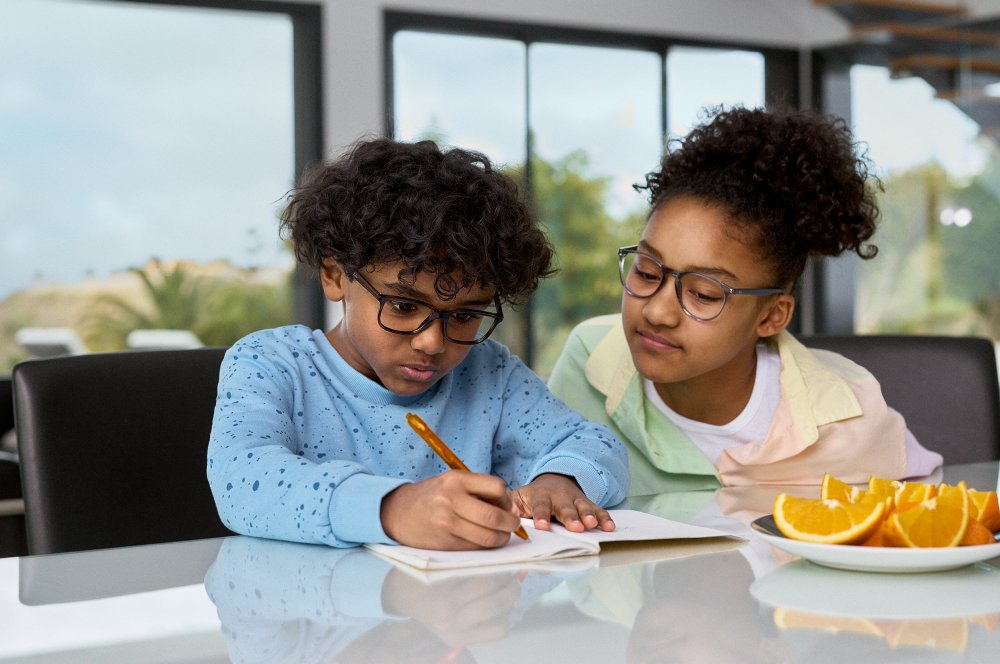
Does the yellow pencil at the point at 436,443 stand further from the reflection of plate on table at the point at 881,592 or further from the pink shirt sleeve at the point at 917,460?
the pink shirt sleeve at the point at 917,460

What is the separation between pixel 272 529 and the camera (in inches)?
41.5

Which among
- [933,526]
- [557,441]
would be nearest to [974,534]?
[933,526]

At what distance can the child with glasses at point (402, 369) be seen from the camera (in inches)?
44.3

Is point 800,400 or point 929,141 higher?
point 929,141

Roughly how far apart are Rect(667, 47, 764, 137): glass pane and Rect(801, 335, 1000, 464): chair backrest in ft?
14.2

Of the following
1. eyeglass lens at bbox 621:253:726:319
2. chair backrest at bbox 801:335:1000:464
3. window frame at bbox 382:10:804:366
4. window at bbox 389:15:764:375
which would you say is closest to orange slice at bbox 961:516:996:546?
eyeglass lens at bbox 621:253:726:319

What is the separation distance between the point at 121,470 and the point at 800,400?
0.92 meters

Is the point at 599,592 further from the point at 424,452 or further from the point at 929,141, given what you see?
the point at 929,141

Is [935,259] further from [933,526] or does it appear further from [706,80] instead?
[933,526]

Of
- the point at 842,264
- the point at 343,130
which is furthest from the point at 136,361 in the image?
the point at 842,264

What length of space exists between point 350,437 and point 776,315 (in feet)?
2.27

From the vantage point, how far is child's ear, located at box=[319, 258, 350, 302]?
4.66 feet

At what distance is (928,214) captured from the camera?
6152 mm

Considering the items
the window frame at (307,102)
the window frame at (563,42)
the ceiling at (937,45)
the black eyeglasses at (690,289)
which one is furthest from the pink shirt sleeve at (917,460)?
the ceiling at (937,45)
